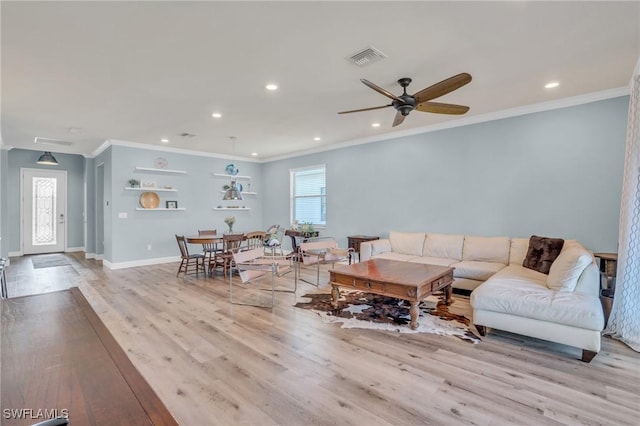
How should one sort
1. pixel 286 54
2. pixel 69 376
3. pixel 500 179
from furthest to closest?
pixel 500 179
pixel 286 54
pixel 69 376

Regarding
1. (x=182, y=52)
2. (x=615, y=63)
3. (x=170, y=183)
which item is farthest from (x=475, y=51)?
(x=170, y=183)

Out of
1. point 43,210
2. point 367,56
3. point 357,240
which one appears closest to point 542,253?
point 357,240

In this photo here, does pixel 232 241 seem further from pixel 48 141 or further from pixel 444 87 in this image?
pixel 48 141

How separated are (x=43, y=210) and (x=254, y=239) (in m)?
6.70

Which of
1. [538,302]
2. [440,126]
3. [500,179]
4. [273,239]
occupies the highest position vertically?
[440,126]

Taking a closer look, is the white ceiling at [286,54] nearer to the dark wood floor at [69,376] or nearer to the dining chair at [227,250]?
the dining chair at [227,250]

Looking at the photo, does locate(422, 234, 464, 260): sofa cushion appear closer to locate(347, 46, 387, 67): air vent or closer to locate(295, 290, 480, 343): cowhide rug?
locate(295, 290, 480, 343): cowhide rug

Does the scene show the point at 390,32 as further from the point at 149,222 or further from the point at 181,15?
the point at 149,222

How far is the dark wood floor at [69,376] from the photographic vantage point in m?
0.60

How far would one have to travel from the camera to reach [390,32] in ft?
8.73

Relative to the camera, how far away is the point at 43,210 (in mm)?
8633

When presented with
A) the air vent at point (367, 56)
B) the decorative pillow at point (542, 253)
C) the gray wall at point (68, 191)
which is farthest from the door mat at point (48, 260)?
the decorative pillow at point (542, 253)

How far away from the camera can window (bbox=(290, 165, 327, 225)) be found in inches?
300

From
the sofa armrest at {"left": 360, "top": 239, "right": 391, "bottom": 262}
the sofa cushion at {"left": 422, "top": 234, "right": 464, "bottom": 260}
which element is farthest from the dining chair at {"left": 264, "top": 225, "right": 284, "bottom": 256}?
the sofa cushion at {"left": 422, "top": 234, "right": 464, "bottom": 260}
